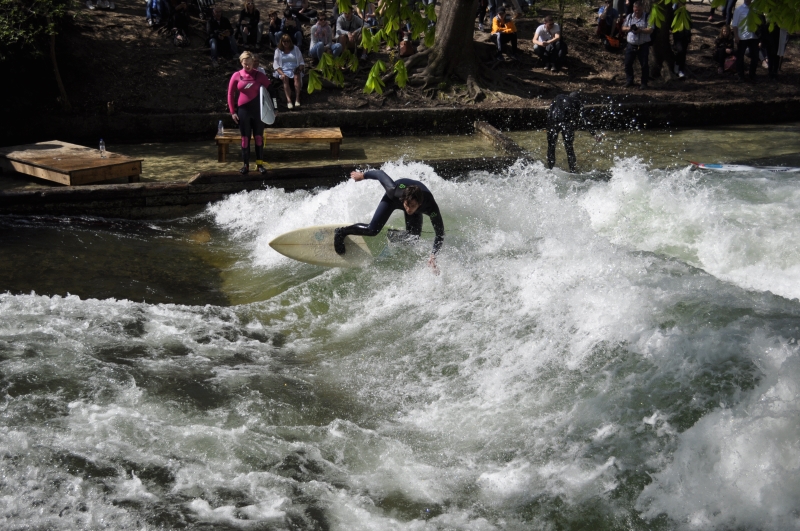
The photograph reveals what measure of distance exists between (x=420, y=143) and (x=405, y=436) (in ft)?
28.1

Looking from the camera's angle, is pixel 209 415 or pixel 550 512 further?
pixel 209 415

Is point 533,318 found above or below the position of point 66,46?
below

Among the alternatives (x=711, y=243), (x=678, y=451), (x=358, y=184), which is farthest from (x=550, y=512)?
(x=358, y=184)

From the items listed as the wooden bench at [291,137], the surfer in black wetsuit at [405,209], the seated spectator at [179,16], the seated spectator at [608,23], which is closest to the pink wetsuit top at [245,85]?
the wooden bench at [291,137]

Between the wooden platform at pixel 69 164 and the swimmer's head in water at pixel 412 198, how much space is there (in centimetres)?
452

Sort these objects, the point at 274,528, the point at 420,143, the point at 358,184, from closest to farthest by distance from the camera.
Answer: the point at 274,528 < the point at 358,184 < the point at 420,143

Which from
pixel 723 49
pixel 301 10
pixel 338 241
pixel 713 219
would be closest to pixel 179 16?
pixel 301 10

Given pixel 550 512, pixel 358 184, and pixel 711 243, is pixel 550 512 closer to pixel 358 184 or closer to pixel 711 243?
pixel 711 243

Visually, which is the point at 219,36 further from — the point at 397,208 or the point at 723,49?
the point at 723,49

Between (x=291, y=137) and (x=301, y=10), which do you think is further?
(x=301, y=10)

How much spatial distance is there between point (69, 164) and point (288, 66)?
511cm

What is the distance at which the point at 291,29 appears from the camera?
51.4 ft

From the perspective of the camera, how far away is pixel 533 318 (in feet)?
22.2

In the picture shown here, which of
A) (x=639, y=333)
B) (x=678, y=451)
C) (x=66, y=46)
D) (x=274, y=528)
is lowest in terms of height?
(x=274, y=528)
